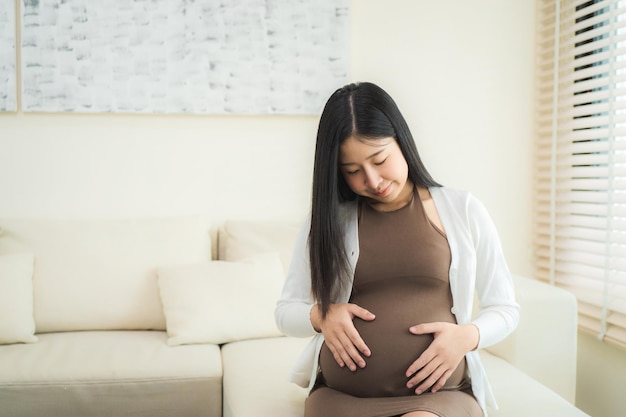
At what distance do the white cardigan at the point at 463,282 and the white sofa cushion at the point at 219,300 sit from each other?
81cm

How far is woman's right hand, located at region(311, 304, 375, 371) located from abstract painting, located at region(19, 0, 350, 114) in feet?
5.46

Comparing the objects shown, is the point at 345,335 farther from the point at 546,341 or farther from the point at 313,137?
the point at 313,137

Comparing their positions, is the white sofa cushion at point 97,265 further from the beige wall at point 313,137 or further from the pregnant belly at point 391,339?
the pregnant belly at point 391,339

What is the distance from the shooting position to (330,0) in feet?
9.45

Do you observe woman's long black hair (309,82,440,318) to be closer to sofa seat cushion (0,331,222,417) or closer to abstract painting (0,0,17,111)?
sofa seat cushion (0,331,222,417)

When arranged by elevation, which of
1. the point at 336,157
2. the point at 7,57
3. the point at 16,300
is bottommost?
the point at 16,300

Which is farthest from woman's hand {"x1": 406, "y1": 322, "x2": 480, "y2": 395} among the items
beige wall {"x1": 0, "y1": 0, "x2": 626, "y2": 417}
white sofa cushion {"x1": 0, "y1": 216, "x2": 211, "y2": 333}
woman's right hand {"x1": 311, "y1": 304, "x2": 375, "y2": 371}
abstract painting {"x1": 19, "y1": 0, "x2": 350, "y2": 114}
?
abstract painting {"x1": 19, "y1": 0, "x2": 350, "y2": 114}

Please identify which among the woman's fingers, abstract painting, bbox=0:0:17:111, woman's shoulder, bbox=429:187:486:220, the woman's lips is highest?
abstract painting, bbox=0:0:17:111

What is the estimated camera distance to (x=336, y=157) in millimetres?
1359

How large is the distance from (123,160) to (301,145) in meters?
0.83

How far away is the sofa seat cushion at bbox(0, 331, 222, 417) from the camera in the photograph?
1.96 meters

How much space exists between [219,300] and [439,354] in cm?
123

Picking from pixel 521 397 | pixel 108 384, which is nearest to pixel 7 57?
pixel 108 384

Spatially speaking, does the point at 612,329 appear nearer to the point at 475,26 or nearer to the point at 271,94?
the point at 475,26
